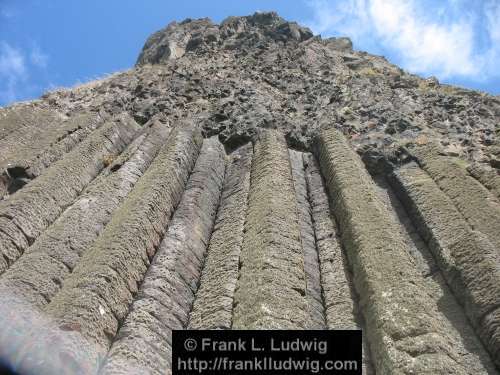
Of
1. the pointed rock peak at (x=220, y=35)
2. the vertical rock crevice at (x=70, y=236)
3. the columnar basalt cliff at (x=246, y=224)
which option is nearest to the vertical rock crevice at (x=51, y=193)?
the columnar basalt cliff at (x=246, y=224)

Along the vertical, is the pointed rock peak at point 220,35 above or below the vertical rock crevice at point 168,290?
above

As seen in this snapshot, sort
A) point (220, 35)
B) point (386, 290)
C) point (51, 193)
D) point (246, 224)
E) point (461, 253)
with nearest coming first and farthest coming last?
1. point (386, 290)
2. point (461, 253)
3. point (246, 224)
4. point (51, 193)
5. point (220, 35)

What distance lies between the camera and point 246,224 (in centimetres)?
737

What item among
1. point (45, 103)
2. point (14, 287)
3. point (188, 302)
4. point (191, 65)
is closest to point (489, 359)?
point (188, 302)

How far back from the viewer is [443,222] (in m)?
7.52

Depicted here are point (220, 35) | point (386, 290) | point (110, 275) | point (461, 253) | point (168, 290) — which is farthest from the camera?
point (220, 35)

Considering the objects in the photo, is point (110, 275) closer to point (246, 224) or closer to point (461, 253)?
point (246, 224)

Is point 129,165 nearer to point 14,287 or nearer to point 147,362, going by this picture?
point 14,287

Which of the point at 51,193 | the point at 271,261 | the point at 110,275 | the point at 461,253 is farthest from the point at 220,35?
the point at 110,275

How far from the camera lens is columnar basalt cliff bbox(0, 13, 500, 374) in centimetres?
502

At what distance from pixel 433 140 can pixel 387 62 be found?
975 centimetres

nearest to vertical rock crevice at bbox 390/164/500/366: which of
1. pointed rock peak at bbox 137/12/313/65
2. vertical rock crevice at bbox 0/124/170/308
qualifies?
vertical rock crevice at bbox 0/124/170/308

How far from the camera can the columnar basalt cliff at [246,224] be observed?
502cm

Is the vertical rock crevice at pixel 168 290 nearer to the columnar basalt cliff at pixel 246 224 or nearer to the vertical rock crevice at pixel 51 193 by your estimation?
the columnar basalt cliff at pixel 246 224
